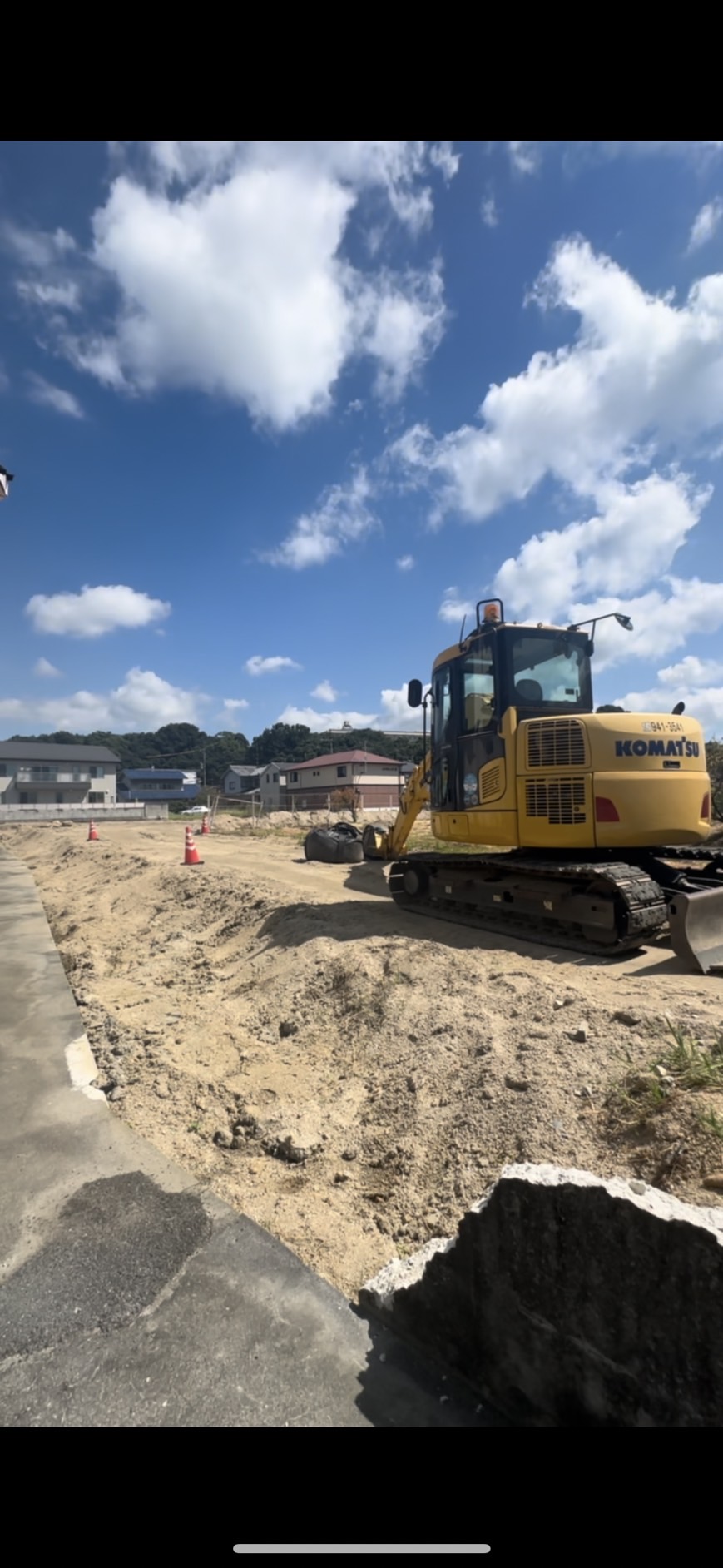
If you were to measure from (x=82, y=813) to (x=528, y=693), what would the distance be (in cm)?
3716

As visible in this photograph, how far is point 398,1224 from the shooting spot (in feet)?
9.87

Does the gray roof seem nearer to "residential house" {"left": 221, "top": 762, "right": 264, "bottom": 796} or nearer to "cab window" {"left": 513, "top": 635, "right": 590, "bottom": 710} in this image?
"residential house" {"left": 221, "top": 762, "right": 264, "bottom": 796}

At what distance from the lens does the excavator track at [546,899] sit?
19.5 feet

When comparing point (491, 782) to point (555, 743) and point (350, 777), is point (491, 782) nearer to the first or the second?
point (555, 743)

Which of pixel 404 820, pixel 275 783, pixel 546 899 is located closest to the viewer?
pixel 546 899

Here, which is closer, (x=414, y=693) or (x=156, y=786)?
(x=414, y=693)

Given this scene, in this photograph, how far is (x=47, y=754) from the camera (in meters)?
64.5

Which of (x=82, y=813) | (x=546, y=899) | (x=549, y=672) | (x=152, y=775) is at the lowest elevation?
(x=546, y=899)

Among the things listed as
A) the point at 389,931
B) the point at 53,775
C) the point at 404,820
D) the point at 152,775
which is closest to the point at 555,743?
the point at 389,931

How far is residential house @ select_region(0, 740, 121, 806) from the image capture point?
6209 cm

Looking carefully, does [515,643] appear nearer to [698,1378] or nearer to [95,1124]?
[95,1124]

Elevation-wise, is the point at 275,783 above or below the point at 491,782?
above

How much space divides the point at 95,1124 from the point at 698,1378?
312cm
